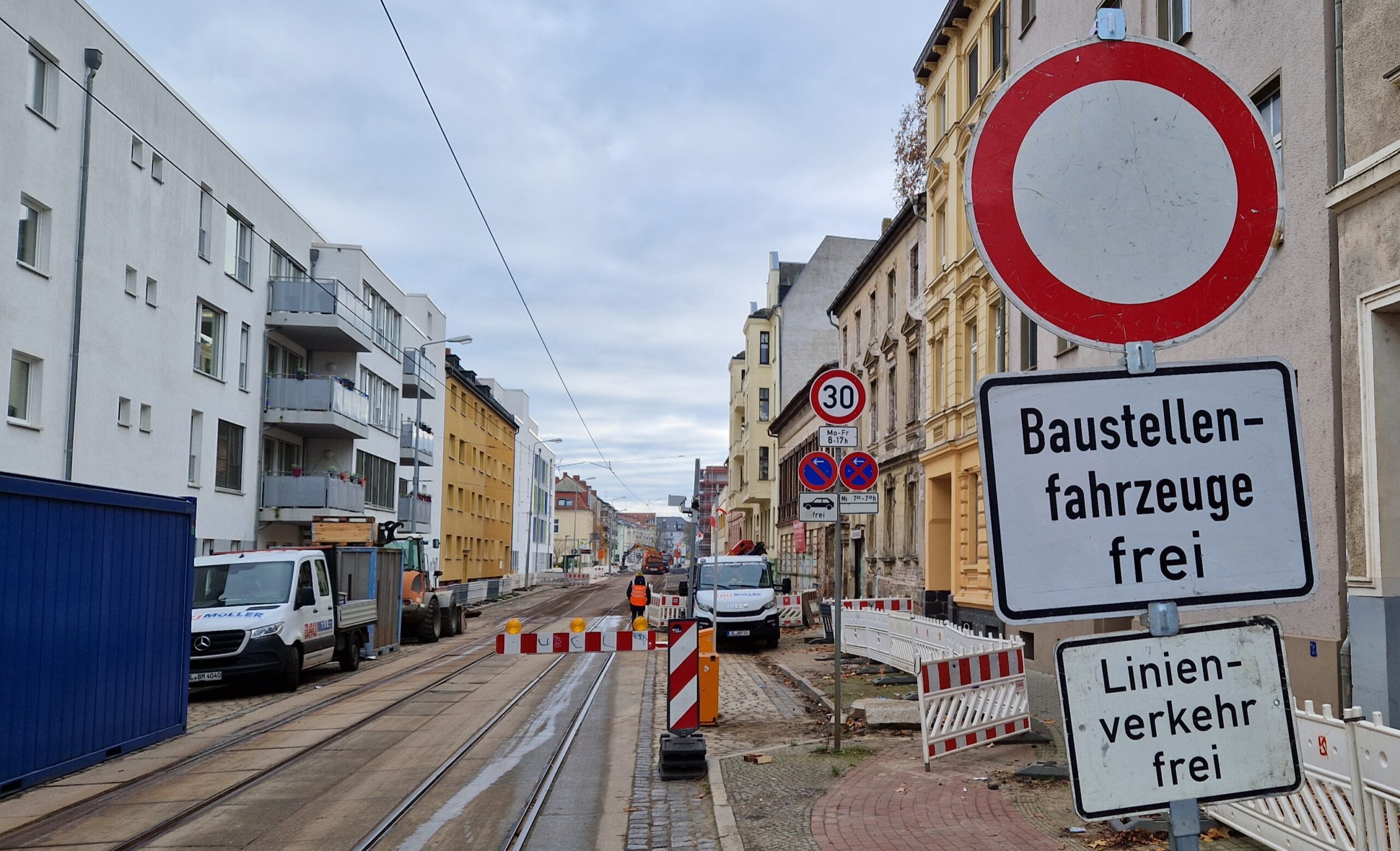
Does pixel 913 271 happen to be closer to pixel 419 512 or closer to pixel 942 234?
pixel 942 234

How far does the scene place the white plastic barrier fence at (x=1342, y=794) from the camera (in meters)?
5.34

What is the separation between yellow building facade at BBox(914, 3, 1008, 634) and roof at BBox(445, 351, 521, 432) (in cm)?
3656

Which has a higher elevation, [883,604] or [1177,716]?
[1177,716]

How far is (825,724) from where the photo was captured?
1305 centimetres

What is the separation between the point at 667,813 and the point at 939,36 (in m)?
22.3

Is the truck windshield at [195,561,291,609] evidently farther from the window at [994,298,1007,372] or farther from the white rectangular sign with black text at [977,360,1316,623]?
the white rectangular sign with black text at [977,360,1316,623]

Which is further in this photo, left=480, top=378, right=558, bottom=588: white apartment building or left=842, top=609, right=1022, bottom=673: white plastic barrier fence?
left=480, top=378, right=558, bottom=588: white apartment building

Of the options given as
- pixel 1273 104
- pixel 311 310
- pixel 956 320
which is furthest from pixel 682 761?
pixel 311 310

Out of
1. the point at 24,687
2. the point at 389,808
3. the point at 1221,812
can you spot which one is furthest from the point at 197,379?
the point at 1221,812

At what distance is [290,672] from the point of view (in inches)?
671

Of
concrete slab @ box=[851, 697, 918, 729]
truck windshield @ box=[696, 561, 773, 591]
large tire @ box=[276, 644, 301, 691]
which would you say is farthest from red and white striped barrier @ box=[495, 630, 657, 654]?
truck windshield @ box=[696, 561, 773, 591]

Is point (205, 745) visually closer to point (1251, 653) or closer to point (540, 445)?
point (1251, 653)

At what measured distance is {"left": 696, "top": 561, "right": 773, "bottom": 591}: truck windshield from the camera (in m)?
25.5

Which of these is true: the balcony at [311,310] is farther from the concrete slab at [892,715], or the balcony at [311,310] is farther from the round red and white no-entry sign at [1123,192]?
the round red and white no-entry sign at [1123,192]
